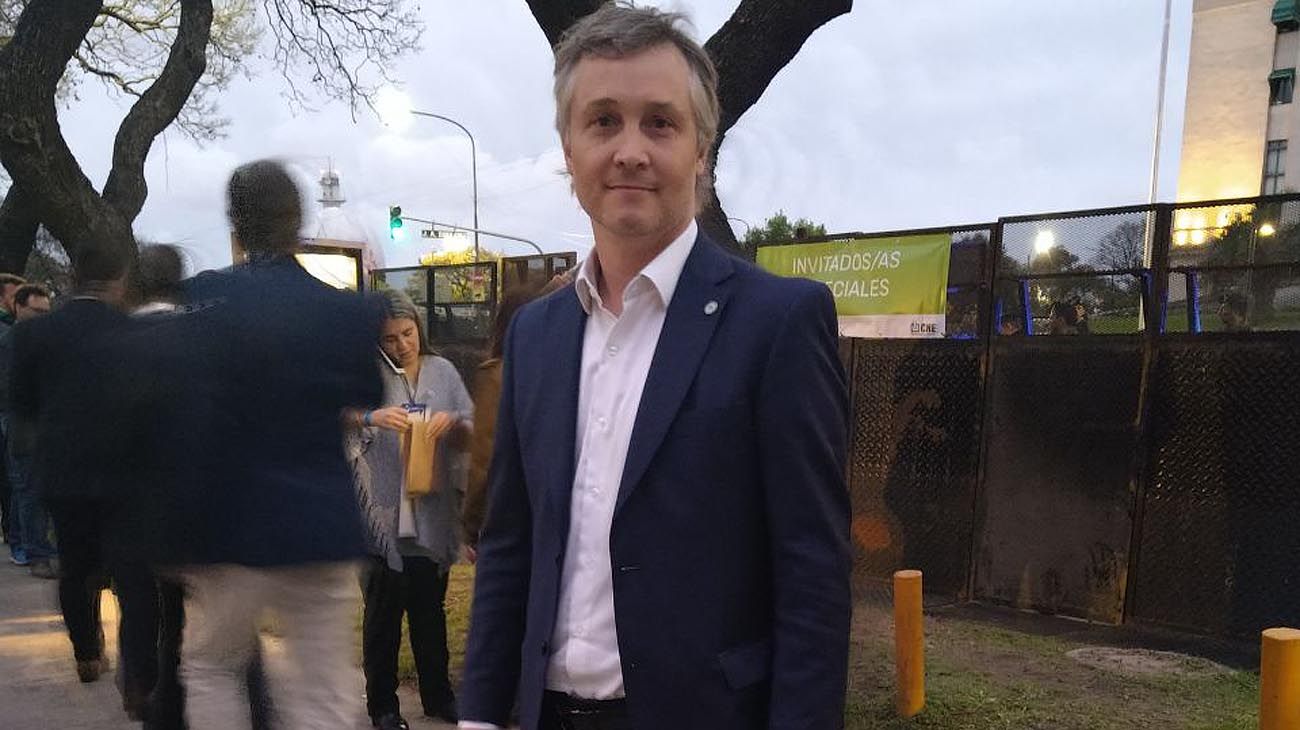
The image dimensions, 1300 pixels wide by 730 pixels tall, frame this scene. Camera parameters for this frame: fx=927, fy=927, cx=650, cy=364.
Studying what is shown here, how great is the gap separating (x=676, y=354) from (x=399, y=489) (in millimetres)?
2964

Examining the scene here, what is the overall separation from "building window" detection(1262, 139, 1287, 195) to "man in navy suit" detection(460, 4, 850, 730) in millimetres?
42848

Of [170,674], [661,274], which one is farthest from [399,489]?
[661,274]

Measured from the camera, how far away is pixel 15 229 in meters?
10.6

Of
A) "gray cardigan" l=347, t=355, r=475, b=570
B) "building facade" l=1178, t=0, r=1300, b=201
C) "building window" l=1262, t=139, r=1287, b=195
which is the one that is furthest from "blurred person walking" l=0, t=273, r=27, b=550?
"building window" l=1262, t=139, r=1287, b=195

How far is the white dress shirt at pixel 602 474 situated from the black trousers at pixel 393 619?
9.30ft

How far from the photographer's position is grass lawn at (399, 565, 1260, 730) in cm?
445

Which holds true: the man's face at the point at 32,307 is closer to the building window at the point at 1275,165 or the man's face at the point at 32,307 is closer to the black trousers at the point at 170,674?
the black trousers at the point at 170,674

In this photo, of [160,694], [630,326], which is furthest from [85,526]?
[630,326]

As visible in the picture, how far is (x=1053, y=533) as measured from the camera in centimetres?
630

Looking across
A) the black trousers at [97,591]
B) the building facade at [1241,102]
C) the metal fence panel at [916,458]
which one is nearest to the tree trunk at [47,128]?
the black trousers at [97,591]

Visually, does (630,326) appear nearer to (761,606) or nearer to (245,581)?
(761,606)

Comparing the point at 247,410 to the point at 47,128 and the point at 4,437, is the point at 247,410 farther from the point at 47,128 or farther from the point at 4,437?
the point at 47,128

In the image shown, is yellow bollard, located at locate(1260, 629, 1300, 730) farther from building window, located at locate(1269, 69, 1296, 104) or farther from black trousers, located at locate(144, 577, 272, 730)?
building window, located at locate(1269, 69, 1296, 104)

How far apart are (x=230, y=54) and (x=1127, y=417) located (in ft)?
45.1
